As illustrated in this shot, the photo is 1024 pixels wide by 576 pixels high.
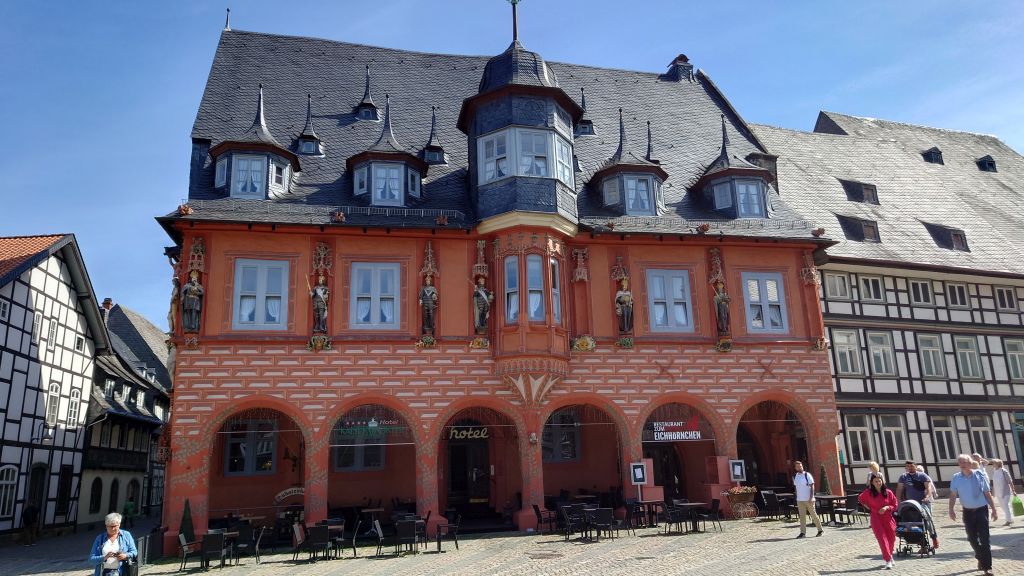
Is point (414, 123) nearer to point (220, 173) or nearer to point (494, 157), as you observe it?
point (494, 157)

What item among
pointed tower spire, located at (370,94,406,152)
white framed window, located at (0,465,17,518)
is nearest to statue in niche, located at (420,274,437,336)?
pointed tower spire, located at (370,94,406,152)

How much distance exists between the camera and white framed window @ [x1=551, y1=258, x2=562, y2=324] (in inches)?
872

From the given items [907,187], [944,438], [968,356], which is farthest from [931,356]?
[907,187]

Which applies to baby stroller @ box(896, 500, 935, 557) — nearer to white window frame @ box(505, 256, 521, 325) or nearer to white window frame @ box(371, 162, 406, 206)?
white window frame @ box(505, 256, 521, 325)

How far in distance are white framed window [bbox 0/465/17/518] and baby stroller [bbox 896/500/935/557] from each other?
2561 centimetres

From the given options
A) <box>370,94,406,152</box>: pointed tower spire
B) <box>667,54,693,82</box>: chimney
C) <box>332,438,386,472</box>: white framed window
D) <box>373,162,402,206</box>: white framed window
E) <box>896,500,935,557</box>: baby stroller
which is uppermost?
<box>667,54,693,82</box>: chimney

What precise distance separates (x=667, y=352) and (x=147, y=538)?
1447cm

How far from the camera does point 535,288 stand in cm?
2194

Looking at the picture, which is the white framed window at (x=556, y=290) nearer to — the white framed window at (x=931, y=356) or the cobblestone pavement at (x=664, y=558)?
the cobblestone pavement at (x=664, y=558)

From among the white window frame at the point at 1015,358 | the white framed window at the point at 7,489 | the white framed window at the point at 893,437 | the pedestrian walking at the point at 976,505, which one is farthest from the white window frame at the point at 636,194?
the white framed window at the point at 7,489

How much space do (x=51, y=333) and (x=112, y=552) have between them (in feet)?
70.7

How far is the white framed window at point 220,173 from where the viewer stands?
2253 centimetres

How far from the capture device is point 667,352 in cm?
2323

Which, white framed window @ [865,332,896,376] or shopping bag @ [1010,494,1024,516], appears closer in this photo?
shopping bag @ [1010,494,1024,516]
